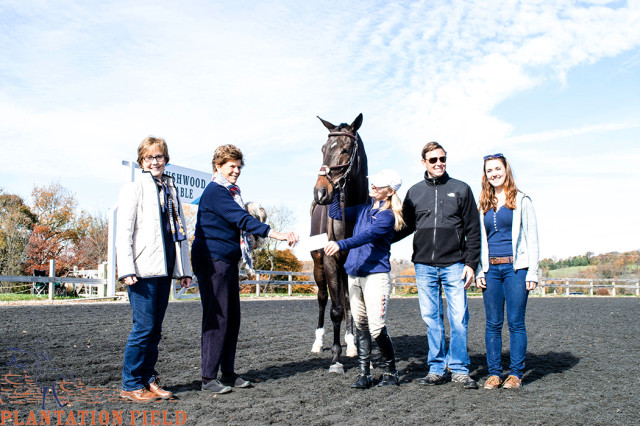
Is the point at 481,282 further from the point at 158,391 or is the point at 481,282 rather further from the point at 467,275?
the point at 158,391

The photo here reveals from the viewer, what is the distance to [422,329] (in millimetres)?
9164

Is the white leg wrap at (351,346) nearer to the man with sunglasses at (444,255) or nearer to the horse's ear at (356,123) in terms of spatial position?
the man with sunglasses at (444,255)

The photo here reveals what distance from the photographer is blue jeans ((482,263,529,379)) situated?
14.4 feet

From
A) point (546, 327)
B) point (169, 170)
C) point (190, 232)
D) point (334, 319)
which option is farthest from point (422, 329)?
point (190, 232)

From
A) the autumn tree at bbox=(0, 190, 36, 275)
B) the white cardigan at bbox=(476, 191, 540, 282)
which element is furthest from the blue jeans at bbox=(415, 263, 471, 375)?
the autumn tree at bbox=(0, 190, 36, 275)

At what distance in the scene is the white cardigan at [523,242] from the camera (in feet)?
14.4

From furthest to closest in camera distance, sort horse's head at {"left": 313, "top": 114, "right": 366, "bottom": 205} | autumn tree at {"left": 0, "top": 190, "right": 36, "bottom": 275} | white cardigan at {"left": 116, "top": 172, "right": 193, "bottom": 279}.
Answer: autumn tree at {"left": 0, "top": 190, "right": 36, "bottom": 275} < horse's head at {"left": 313, "top": 114, "right": 366, "bottom": 205} < white cardigan at {"left": 116, "top": 172, "right": 193, "bottom": 279}

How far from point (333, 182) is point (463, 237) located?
1.37m

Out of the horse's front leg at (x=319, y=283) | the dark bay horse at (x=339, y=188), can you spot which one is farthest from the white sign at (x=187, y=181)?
the dark bay horse at (x=339, y=188)

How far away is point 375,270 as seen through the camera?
4.25m

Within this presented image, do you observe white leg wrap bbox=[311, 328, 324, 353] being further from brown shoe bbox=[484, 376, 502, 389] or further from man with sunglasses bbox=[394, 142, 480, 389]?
brown shoe bbox=[484, 376, 502, 389]

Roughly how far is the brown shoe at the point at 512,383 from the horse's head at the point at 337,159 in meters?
2.33

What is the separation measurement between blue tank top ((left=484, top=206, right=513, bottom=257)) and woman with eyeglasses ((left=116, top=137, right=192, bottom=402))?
2.80 metres

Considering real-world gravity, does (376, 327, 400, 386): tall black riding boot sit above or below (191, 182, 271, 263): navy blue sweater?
below
